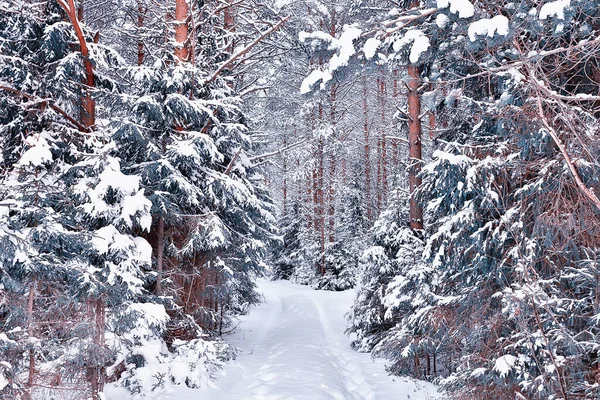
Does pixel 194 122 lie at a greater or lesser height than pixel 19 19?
lesser

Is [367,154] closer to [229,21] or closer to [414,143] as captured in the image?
[229,21]

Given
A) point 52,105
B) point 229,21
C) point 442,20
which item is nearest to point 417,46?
point 442,20

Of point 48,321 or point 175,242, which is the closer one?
point 48,321

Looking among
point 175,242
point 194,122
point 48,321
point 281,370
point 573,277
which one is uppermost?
point 194,122

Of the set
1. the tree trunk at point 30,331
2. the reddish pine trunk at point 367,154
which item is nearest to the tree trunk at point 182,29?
the tree trunk at point 30,331

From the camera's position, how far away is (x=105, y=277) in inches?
228

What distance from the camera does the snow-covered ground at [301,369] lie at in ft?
24.2

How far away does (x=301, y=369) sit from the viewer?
870 centimetres

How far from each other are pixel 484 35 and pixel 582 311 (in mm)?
3409

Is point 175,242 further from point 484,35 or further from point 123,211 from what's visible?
point 484,35

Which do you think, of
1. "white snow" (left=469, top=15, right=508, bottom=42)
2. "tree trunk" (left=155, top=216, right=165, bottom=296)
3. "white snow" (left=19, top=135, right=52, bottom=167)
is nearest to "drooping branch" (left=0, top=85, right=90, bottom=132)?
"white snow" (left=19, top=135, right=52, bottom=167)

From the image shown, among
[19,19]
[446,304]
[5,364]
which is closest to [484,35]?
[446,304]

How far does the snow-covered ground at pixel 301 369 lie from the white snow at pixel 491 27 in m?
5.52

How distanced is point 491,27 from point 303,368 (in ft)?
23.7
